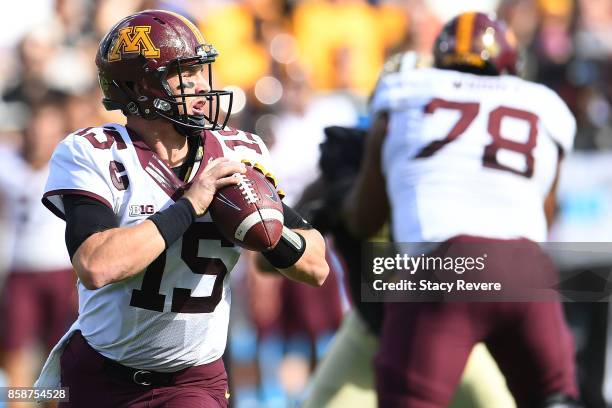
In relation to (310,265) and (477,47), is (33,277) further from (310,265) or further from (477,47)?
(310,265)

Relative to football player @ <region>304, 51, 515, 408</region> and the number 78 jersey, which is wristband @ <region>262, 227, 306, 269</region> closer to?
the number 78 jersey

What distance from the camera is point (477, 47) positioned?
4.69m

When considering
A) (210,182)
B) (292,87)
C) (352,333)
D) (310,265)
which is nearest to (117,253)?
(210,182)

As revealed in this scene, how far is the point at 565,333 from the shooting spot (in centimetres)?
430

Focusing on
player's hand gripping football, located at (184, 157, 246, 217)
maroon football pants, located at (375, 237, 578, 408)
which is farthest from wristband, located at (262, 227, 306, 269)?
maroon football pants, located at (375, 237, 578, 408)

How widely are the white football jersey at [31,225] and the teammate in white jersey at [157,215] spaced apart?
3.67m

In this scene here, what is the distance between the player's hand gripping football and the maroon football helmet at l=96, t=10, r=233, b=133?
0.24 metres

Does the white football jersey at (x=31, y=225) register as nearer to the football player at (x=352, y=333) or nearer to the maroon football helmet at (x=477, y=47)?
the football player at (x=352, y=333)

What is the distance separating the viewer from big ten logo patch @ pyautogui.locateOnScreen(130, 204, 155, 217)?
334 centimetres

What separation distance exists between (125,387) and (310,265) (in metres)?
0.68

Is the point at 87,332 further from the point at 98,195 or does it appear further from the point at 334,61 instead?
the point at 334,61

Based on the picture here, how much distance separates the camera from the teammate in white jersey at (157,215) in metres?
3.32

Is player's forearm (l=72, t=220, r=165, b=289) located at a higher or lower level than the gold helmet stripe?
lower

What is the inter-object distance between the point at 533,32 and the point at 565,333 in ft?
20.9
